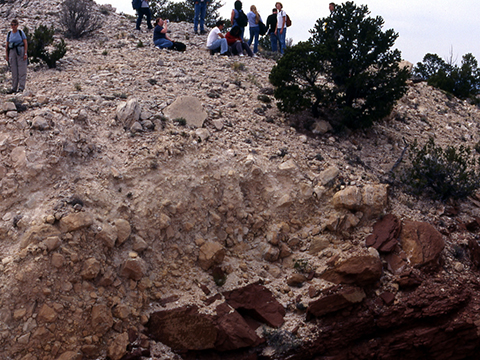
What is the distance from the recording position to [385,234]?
8352mm

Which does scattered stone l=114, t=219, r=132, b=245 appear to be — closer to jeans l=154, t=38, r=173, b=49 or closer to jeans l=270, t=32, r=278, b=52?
jeans l=154, t=38, r=173, b=49

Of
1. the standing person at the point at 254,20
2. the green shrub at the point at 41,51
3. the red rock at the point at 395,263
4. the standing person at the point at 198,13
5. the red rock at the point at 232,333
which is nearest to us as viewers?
the red rock at the point at 232,333

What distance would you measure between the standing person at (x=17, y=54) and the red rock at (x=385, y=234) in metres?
8.20

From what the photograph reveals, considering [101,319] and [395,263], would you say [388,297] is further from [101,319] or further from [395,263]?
[101,319]

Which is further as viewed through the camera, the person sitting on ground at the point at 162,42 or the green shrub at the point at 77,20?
the green shrub at the point at 77,20

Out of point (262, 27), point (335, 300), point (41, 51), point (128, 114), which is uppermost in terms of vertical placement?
point (262, 27)

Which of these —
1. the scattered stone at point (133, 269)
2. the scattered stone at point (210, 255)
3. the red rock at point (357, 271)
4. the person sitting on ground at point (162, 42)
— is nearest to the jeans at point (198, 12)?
the person sitting on ground at point (162, 42)

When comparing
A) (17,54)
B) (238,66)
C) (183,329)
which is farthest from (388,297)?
(17,54)

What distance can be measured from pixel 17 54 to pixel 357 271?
857 centimetres

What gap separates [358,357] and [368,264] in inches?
62.8

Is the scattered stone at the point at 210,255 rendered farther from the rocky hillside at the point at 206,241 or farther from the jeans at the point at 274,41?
the jeans at the point at 274,41

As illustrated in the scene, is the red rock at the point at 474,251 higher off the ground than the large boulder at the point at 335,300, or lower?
higher

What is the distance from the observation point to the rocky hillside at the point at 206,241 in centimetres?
657

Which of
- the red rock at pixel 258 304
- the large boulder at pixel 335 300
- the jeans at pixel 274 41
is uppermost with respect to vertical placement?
the jeans at pixel 274 41
